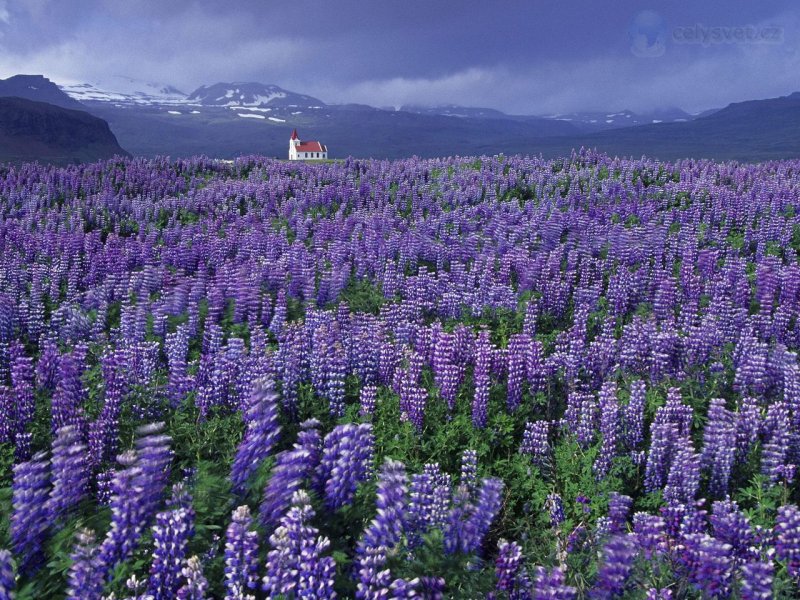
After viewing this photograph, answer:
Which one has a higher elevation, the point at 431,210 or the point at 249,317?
the point at 431,210

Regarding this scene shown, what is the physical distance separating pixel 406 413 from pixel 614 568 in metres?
3.17

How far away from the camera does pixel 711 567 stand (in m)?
3.98

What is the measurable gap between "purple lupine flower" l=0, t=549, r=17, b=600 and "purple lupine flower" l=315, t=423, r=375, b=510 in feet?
6.42

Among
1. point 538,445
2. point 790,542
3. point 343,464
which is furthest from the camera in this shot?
point 538,445

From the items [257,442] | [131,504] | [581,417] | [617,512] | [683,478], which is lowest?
[617,512]

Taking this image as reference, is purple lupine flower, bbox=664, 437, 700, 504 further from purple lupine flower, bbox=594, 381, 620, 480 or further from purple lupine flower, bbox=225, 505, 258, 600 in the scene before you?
purple lupine flower, bbox=225, 505, 258, 600

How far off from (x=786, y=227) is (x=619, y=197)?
5.23 m

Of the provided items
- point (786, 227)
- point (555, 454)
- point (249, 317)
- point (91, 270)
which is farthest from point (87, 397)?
point (786, 227)

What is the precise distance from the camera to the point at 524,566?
4379 millimetres

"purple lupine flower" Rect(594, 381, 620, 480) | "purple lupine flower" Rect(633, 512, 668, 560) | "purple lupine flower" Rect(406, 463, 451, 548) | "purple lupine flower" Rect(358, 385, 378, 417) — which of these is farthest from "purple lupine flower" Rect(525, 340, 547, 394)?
"purple lupine flower" Rect(406, 463, 451, 548)

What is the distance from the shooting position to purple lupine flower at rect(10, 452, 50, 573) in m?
4.13

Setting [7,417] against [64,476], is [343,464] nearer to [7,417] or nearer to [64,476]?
[64,476]

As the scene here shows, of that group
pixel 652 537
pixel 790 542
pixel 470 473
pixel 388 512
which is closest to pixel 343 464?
pixel 388 512

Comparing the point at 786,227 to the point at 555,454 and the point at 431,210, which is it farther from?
the point at 555,454
